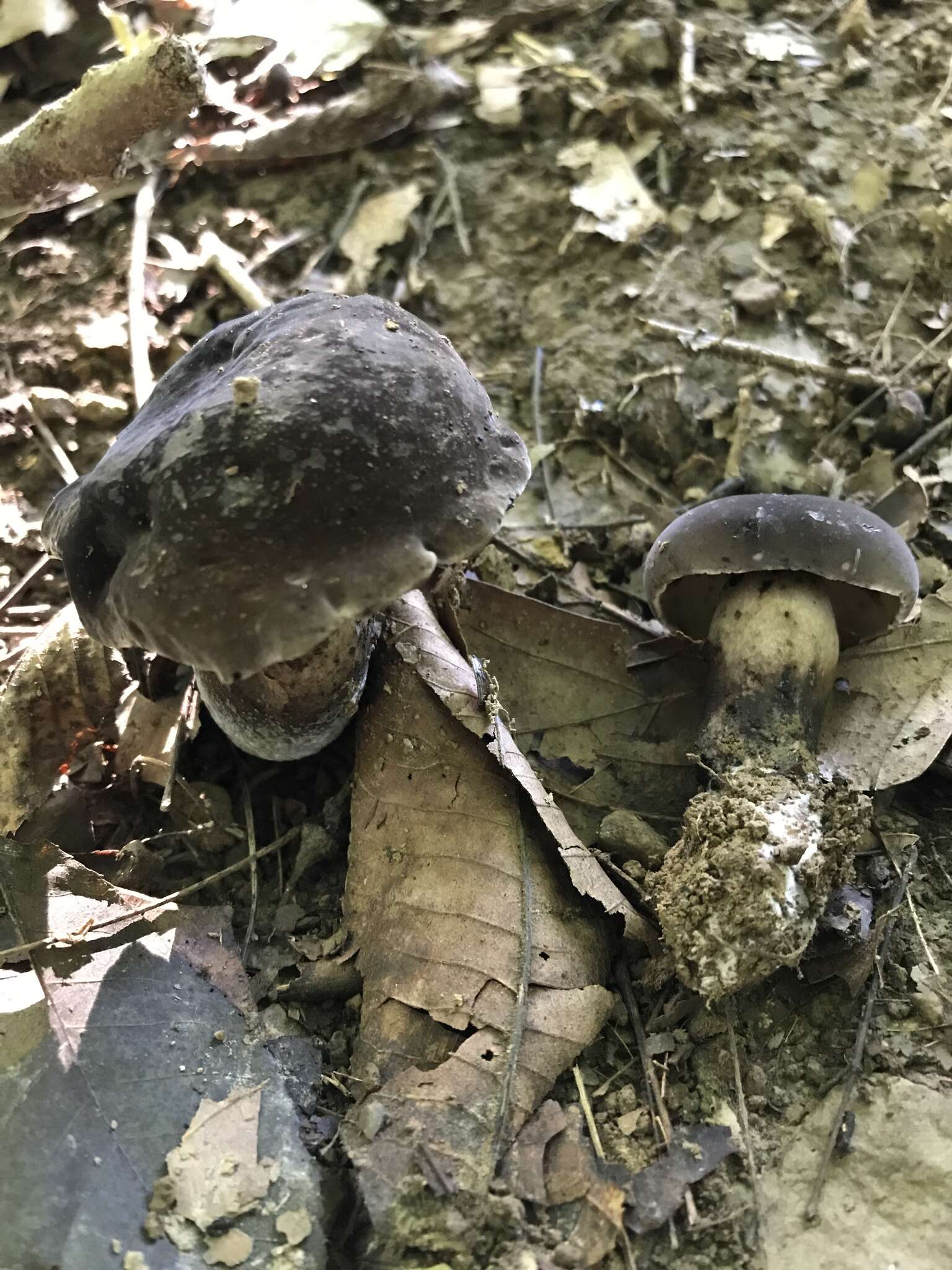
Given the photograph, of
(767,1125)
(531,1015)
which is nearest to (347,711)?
(531,1015)

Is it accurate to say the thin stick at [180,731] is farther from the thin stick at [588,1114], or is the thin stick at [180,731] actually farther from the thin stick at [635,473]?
the thin stick at [635,473]

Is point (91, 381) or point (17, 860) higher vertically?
point (91, 381)

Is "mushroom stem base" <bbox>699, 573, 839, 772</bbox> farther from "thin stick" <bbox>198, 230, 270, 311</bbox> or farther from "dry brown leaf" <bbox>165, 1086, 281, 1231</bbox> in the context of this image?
"thin stick" <bbox>198, 230, 270, 311</bbox>

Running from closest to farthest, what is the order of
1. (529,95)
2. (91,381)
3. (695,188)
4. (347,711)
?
(347,711) → (91,381) → (695,188) → (529,95)

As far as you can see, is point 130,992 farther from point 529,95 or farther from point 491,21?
point 491,21

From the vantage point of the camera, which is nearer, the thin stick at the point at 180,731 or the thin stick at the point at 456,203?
the thin stick at the point at 180,731

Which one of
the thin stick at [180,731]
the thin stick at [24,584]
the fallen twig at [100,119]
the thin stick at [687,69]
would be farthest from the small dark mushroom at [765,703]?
the thin stick at [687,69]
